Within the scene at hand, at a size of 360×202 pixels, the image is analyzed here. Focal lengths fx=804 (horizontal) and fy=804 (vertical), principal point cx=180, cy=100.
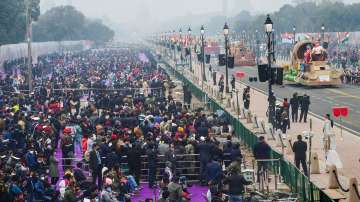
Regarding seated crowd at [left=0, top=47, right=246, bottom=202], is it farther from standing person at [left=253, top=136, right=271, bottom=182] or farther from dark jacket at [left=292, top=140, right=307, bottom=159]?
dark jacket at [left=292, top=140, right=307, bottom=159]

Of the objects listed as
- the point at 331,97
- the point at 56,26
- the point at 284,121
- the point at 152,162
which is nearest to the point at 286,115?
the point at 284,121

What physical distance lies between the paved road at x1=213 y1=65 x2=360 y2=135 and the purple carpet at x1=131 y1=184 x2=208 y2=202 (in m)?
14.1

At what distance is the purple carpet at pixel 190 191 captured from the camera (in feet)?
77.2

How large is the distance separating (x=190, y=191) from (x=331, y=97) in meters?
33.4

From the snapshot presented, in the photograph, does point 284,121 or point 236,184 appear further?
point 284,121

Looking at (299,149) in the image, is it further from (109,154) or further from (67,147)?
(67,147)

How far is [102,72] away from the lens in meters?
69.9

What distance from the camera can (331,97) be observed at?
185 feet

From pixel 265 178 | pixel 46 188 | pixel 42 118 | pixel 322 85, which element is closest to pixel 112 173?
pixel 46 188

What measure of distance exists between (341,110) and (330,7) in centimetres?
11215

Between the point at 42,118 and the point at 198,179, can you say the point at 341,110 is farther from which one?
the point at 42,118

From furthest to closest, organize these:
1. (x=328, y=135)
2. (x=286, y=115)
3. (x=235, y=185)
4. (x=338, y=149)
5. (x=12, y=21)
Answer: (x=12, y=21), (x=286, y=115), (x=338, y=149), (x=328, y=135), (x=235, y=185)

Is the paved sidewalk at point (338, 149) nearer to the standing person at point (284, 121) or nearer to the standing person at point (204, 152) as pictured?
the standing person at point (284, 121)

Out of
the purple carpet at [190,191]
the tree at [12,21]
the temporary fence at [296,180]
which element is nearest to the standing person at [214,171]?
the purple carpet at [190,191]
